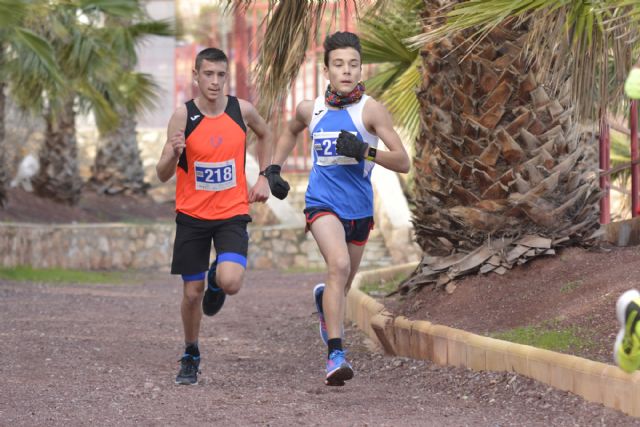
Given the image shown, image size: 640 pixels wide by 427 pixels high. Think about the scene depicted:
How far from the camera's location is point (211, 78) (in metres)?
6.46

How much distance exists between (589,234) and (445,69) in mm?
1446

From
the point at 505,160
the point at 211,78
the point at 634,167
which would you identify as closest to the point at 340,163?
the point at 211,78

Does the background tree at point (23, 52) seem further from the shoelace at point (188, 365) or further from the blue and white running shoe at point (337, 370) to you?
the blue and white running shoe at point (337, 370)

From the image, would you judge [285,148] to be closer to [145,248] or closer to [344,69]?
[344,69]

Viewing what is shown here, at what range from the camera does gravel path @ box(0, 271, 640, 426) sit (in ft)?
17.6

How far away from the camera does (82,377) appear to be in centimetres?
650

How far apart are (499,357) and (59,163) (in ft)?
46.0

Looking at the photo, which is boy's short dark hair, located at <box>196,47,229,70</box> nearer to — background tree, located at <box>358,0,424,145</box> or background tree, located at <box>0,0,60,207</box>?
background tree, located at <box>358,0,424,145</box>

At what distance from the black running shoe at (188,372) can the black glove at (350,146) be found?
140 centimetres

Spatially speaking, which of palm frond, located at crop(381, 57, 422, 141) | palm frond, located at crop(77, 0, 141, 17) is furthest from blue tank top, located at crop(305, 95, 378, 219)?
palm frond, located at crop(77, 0, 141, 17)

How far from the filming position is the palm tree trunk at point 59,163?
19.2 meters

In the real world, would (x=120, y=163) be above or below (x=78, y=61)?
below

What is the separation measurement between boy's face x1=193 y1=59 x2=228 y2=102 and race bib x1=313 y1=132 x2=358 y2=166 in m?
0.59

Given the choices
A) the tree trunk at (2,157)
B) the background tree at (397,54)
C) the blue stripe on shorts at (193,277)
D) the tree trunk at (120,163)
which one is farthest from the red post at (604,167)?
the tree trunk at (120,163)
